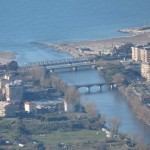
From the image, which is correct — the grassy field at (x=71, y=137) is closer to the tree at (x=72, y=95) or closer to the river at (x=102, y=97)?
the river at (x=102, y=97)

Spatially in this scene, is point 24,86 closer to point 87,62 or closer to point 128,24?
point 87,62

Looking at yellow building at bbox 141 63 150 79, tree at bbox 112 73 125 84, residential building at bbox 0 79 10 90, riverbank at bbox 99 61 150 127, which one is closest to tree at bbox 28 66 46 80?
residential building at bbox 0 79 10 90

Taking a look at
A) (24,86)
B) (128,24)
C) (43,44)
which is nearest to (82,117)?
(24,86)

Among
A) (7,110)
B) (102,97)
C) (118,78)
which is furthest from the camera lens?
(118,78)

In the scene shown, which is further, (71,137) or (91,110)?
(91,110)

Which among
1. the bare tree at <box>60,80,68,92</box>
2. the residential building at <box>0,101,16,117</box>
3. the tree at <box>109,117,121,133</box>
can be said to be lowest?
the tree at <box>109,117,121,133</box>

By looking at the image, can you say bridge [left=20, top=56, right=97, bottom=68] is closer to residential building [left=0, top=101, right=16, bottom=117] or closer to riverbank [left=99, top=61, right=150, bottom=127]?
riverbank [left=99, top=61, right=150, bottom=127]

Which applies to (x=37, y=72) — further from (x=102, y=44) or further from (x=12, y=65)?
(x=102, y=44)

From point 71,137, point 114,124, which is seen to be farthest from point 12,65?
point 71,137

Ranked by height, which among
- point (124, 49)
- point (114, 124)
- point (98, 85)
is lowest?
point (114, 124)
